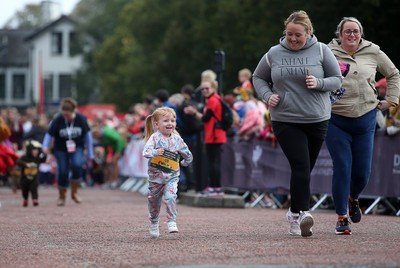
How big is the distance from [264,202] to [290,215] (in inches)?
376

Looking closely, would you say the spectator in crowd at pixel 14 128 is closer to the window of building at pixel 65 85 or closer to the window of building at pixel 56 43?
the window of building at pixel 56 43

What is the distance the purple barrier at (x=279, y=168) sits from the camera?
16234mm

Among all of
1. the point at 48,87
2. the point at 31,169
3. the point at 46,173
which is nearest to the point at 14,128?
the point at 46,173

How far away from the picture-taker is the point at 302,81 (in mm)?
10781

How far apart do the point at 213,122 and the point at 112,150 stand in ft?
53.1

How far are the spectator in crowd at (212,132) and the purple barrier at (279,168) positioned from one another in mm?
1117

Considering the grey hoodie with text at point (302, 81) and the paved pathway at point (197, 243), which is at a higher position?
the grey hoodie with text at point (302, 81)

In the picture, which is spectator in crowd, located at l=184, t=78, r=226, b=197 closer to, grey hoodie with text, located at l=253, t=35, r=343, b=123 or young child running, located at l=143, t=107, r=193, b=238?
young child running, located at l=143, t=107, r=193, b=238

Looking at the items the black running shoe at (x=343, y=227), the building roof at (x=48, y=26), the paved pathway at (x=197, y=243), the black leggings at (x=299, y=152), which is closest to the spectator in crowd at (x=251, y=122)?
the paved pathway at (x=197, y=243)

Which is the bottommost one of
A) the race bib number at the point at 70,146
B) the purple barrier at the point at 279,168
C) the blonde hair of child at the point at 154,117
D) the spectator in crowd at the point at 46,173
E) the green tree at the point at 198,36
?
the spectator in crowd at the point at 46,173

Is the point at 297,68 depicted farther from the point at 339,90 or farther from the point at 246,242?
the point at 246,242

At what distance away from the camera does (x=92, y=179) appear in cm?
3650

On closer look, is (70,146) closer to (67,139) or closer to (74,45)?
(67,139)

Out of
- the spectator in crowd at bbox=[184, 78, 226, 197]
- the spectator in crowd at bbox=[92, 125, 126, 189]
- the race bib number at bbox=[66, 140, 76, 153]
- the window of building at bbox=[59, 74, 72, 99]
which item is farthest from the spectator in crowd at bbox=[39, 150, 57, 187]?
the window of building at bbox=[59, 74, 72, 99]
